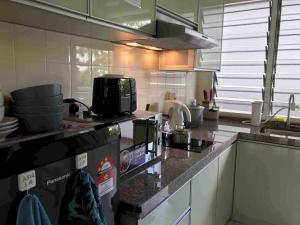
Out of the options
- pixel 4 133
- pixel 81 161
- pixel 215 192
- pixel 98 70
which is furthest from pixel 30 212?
pixel 215 192

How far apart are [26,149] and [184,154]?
3.40 feet

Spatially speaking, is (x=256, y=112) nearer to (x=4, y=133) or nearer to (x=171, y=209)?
(x=171, y=209)

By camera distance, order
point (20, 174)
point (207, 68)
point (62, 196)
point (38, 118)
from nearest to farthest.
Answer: point (20, 174) → point (62, 196) → point (38, 118) → point (207, 68)

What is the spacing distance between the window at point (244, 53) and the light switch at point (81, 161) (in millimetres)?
2309

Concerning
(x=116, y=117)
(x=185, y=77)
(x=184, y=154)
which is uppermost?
(x=185, y=77)

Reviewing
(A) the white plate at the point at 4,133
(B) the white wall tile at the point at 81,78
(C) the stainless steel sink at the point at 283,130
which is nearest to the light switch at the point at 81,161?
(A) the white plate at the point at 4,133

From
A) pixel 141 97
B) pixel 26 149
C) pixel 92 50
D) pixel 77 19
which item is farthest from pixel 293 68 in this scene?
pixel 26 149

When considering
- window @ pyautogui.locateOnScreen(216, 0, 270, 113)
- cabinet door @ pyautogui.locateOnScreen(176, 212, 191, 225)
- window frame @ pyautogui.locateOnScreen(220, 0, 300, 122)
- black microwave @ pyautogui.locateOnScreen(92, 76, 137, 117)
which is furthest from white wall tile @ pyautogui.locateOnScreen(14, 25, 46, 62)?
window frame @ pyautogui.locateOnScreen(220, 0, 300, 122)

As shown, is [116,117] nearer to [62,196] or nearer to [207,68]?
[62,196]

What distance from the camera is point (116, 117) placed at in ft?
3.98

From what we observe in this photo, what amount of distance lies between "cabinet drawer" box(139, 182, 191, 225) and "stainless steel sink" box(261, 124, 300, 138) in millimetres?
Result: 1320

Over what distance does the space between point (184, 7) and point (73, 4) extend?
964 millimetres

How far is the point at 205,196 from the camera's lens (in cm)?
154

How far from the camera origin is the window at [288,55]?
2.37m
